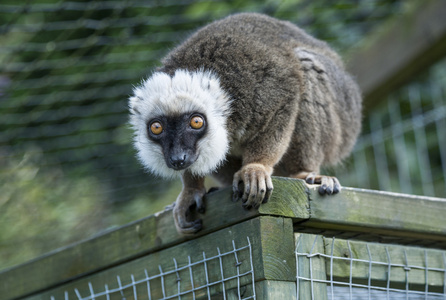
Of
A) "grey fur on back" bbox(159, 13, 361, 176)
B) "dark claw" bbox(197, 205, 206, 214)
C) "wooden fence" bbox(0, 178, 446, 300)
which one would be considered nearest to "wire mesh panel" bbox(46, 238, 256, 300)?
"wooden fence" bbox(0, 178, 446, 300)

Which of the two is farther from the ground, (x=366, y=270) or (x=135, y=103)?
(x=135, y=103)

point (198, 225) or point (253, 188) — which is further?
point (198, 225)

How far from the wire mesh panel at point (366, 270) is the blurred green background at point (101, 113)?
2.52 m

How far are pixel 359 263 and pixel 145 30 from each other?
4.11m

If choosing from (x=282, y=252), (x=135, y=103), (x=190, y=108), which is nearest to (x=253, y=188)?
(x=282, y=252)

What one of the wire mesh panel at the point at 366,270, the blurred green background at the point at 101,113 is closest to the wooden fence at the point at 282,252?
the wire mesh panel at the point at 366,270

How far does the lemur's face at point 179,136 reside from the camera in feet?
Answer: 13.8

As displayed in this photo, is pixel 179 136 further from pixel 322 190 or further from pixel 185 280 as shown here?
pixel 322 190

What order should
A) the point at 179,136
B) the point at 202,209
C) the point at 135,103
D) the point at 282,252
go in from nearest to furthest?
the point at 282,252
the point at 202,209
the point at 179,136
the point at 135,103

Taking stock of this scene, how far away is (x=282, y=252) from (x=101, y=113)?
15.4 ft

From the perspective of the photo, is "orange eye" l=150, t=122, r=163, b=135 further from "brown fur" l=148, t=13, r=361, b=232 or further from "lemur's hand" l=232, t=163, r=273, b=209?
"lemur's hand" l=232, t=163, r=273, b=209

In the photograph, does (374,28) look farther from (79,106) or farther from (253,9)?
(79,106)

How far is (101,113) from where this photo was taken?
7.42 meters

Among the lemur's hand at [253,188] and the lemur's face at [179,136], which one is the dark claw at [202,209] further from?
the lemur's face at [179,136]
